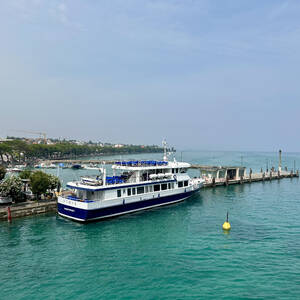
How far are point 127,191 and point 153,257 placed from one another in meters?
14.9

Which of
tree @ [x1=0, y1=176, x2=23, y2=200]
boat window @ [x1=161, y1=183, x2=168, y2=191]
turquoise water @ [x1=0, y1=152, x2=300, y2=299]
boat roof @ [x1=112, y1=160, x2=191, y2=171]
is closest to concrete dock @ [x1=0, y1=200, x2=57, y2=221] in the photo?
turquoise water @ [x1=0, y1=152, x2=300, y2=299]

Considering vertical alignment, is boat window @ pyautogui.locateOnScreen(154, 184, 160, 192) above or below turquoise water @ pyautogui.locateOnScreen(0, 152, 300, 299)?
above

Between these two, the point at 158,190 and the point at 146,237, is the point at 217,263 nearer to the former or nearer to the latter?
the point at 146,237

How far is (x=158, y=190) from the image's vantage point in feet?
138

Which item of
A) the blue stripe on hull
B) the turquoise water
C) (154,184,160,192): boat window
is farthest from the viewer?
(154,184,160,192): boat window

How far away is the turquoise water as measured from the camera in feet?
59.9

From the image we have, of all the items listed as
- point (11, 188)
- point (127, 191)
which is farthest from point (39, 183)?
point (127, 191)

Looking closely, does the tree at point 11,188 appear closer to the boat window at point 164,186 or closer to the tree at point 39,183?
the tree at point 39,183

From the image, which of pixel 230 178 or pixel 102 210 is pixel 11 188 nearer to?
pixel 102 210

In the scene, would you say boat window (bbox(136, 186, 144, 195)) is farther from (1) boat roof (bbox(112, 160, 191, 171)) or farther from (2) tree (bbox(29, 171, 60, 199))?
(2) tree (bbox(29, 171, 60, 199))

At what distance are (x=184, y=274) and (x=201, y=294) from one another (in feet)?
8.67

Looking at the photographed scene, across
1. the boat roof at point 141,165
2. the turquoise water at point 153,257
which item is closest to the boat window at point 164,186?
the boat roof at point 141,165

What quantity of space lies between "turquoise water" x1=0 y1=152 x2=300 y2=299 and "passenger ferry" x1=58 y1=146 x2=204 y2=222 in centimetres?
151

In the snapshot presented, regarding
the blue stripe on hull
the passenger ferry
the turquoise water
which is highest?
the passenger ferry
